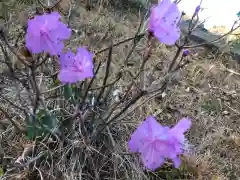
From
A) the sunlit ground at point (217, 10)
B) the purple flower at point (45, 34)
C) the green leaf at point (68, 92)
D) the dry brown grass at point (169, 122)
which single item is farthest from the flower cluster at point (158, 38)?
the sunlit ground at point (217, 10)

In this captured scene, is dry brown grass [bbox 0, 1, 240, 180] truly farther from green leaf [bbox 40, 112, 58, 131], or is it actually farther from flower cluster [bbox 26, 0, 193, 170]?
flower cluster [bbox 26, 0, 193, 170]

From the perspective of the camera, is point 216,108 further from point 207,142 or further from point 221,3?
point 221,3

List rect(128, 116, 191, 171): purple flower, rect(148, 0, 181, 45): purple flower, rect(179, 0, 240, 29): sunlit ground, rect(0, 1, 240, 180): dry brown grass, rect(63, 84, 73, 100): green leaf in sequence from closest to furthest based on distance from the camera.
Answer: rect(128, 116, 191, 171): purple flower
rect(148, 0, 181, 45): purple flower
rect(63, 84, 73, 100): green leaf
rect(0, 1, 240, 180): dry brown grass
rect(179, 0, 240, 29): sunlit ground

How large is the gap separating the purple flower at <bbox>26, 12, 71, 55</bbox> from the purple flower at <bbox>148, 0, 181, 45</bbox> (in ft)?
0.84

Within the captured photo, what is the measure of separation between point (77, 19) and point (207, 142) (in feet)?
5.17

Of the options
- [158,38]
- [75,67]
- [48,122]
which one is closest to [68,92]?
[48,122]

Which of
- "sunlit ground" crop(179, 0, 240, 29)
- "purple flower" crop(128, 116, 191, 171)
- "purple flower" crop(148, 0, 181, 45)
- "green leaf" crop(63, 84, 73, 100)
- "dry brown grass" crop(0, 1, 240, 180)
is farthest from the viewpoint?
"sunlit ground" crop(179, 0, 240, 29)

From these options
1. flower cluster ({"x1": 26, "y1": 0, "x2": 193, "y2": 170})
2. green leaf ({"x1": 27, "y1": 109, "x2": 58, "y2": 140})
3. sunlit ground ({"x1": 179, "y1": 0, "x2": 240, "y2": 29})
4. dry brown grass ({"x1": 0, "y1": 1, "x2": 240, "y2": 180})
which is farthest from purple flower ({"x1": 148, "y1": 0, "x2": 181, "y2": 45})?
sunlit ground ({"x1": 179, "y1": 0, "x2": 240, "y2": 29})

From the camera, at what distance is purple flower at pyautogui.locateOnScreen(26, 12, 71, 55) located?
110cm

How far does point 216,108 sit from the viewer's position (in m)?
2.72

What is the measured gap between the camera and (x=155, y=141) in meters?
1.06

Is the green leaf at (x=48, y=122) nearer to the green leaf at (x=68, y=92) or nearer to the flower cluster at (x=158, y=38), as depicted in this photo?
the green leaf at (x=68, y=92)

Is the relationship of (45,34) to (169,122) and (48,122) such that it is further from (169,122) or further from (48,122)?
(169,122)

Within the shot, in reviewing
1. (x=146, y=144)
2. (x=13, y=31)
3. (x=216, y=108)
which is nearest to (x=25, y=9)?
(x=13, y=31)
